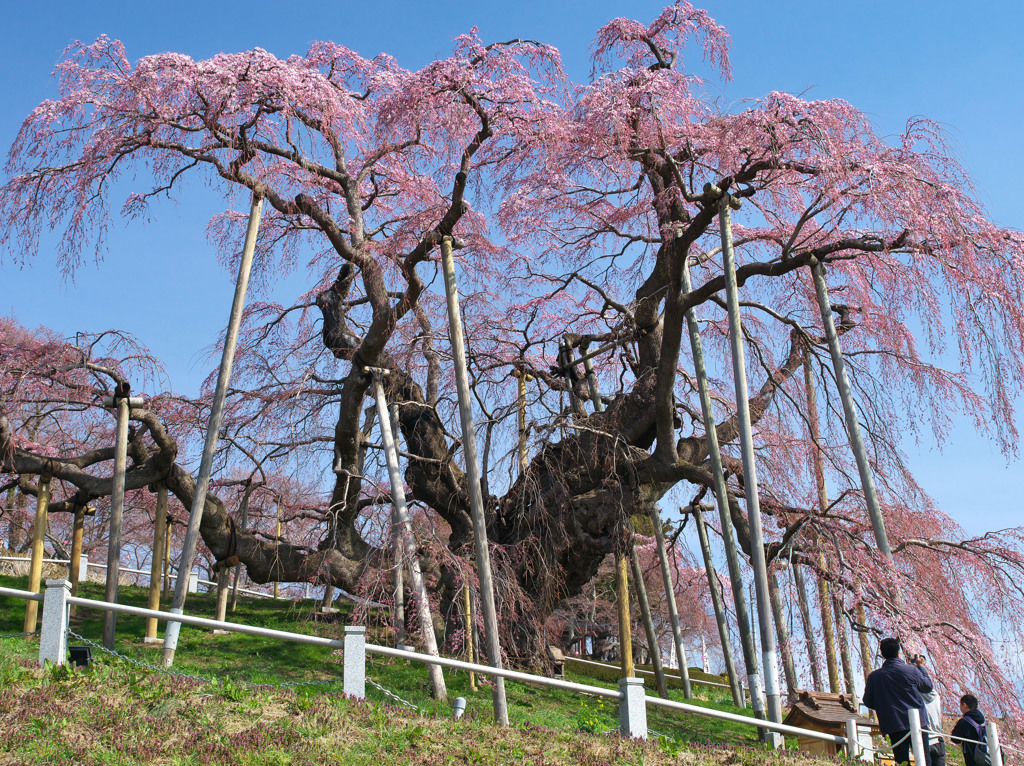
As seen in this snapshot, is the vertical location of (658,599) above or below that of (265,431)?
below

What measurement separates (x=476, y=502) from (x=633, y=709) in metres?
3.81

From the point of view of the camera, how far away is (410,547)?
1180 cm

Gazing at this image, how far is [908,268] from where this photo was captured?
34.3 ft

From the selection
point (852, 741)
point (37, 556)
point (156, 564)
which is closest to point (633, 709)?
point (852, 741)

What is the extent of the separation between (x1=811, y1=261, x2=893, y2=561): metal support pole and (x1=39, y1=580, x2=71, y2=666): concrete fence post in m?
7.79

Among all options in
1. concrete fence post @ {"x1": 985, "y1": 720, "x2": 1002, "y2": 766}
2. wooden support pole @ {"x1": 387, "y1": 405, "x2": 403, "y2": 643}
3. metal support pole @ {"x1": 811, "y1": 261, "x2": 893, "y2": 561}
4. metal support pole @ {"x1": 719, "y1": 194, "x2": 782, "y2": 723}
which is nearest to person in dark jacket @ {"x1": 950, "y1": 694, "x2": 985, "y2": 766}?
concrete fence post @ {"x1": 985, "y1": 720, "x2": 1002, "y2": 766}

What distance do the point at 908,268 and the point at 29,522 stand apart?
2408cm

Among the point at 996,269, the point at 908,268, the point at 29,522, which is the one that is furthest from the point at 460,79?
the point at 29,522

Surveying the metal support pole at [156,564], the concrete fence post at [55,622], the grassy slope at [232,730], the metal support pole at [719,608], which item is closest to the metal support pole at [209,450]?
the metal support pole at [156,564]

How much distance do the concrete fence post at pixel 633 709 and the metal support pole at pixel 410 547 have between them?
175 inches

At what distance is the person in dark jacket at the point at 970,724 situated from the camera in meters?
8.57

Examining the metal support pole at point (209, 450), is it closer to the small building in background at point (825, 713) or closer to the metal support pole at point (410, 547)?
the metal support pole at point (410, 547)

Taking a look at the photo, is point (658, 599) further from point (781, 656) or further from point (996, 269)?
point (996, 269)

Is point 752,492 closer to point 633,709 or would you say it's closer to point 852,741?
point 852,741
